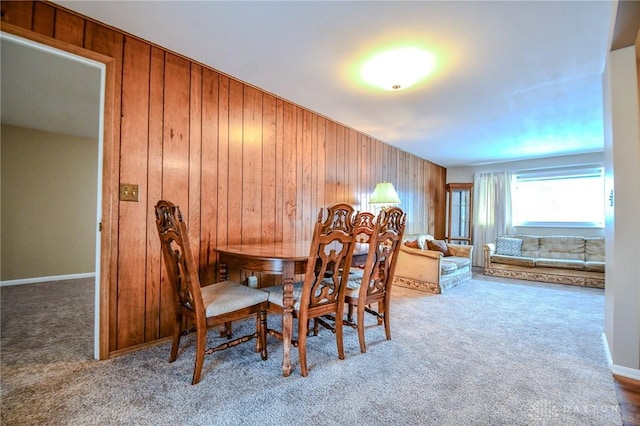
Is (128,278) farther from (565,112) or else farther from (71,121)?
(565,112)

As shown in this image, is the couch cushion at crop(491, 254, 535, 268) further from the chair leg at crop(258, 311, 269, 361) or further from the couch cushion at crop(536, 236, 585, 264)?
the chair leg at crop(258, 311, 269, 361)

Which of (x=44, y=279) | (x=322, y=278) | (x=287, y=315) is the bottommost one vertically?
(x=44, y=279)

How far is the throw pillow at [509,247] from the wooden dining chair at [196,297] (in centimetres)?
521

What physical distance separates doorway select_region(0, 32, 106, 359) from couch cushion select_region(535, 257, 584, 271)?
6.06 meters

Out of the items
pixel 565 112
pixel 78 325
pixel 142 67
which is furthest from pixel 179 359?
pixel 565 112

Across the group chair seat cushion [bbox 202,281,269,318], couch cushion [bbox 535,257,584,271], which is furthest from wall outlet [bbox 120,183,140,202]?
couch cushion [bbox 535,257,584,271]

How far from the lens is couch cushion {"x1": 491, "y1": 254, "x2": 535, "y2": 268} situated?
494 cm

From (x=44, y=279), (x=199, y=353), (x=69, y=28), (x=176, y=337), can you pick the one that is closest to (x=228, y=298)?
(x=199, y=353)

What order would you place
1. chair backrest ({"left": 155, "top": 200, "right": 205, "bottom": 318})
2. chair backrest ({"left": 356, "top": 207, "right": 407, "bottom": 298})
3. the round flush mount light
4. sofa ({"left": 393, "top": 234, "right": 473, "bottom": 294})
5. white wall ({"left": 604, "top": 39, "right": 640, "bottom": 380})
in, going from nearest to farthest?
chair backrest ({"left": 155, "top": 200, "right": 205, "bottom": 318}) < white wall ({"left": 604, "top": 39, "right": 640, "bottom": 380}) < chair backrest ({"left": 356, "top": 207, "right": 407, "bottom": 298}) < the round flush mount light < sofa ({"left": 393, "top": 234, "right": 473, "bottom": 294})

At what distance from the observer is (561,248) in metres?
5.12

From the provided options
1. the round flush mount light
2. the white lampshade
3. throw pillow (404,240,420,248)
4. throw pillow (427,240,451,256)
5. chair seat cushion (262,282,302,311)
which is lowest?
chair seat cushion (262,282,302,311)

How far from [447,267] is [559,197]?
11.1 feet

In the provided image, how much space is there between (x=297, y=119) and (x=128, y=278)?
2.29m

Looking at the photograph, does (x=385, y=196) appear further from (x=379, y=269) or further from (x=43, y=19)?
(x=43, y=19)
